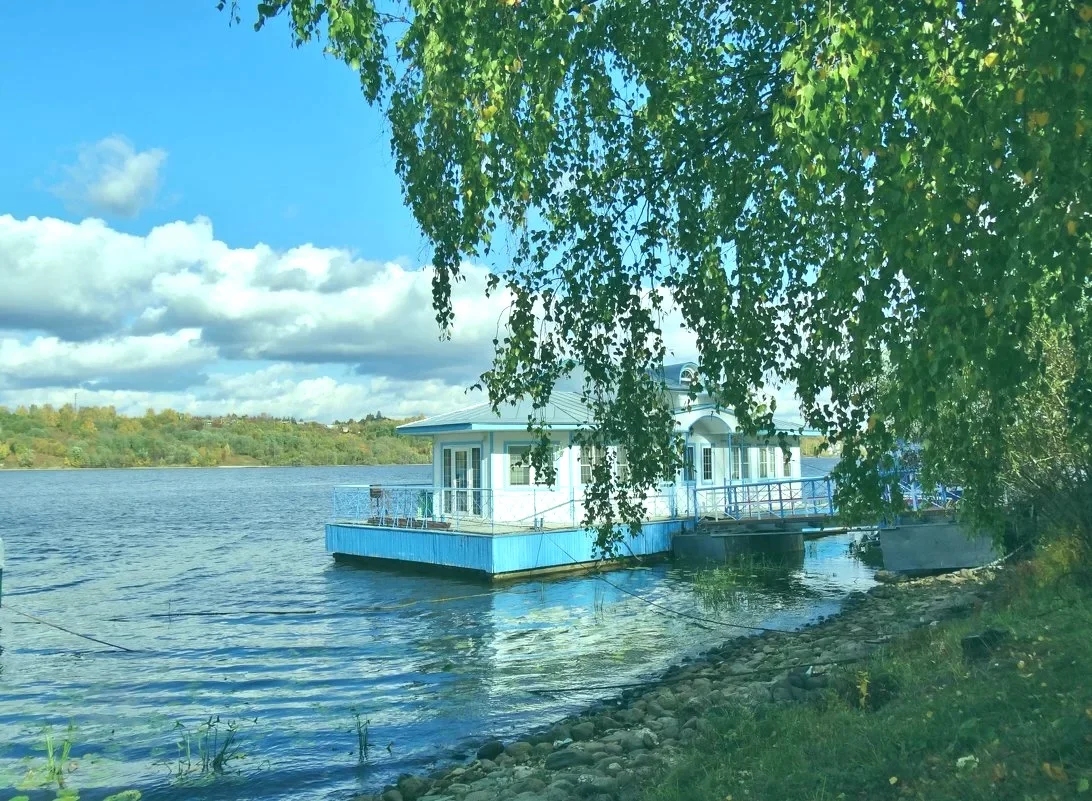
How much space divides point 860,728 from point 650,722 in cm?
428

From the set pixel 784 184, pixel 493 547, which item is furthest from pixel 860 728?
pixel 493 547

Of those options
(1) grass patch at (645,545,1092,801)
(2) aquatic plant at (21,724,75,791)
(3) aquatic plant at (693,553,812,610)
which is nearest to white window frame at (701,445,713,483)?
(3) aquatic plant at (693,553,812,610)

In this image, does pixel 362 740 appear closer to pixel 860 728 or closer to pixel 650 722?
pixel 650 722

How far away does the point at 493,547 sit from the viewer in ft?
76.5

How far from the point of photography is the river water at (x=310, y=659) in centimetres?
1135

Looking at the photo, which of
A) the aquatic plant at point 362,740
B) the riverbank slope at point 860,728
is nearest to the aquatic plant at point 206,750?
the aquatic plant at point 362,740

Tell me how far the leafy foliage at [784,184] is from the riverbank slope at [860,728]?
1533 millimetres

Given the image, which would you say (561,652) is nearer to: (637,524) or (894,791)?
(637,524)

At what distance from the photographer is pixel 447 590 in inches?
908

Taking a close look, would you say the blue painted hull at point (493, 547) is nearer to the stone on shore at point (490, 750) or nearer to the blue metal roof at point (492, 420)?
the blue metal roof at point (492, 420)

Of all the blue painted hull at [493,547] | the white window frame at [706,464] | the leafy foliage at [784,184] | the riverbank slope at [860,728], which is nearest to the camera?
the leafy foliage at [784,184]

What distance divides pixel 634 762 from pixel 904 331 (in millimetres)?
5925

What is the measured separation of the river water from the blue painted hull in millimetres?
535

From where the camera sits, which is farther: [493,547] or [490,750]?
[493,547]
